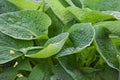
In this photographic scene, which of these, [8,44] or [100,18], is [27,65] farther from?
[100,18]

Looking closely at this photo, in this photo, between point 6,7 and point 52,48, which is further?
point 6,7

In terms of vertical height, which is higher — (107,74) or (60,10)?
(60,10)

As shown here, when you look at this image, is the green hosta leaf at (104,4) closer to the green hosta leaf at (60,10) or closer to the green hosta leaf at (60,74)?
the green hosta leaf at (60,10)

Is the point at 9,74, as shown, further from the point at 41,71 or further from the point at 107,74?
the point at 107,74

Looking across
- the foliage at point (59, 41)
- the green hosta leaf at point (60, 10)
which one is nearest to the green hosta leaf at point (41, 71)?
the foliage at point (59, 41)

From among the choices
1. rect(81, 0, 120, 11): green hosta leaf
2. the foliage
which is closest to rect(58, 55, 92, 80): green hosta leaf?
the foliage

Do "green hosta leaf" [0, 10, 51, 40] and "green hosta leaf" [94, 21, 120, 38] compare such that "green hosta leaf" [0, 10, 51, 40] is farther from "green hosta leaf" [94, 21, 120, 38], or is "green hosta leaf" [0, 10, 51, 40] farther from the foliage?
"green hosta leaf" [94, 21, 120, 38]

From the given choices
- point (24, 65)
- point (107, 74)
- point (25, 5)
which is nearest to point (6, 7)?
point (25, 5)
